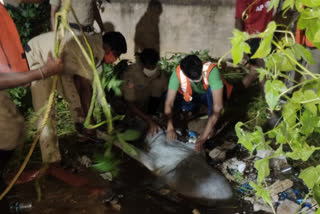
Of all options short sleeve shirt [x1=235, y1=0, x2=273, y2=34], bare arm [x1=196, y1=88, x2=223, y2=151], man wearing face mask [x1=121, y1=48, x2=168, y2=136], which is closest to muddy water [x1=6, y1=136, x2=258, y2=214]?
man wearing face mask [x1=121, y1=48, x2=168, y2=136]

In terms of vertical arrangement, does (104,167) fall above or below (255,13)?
below

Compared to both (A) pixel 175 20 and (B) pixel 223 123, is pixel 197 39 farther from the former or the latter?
(B) pixel 223 123

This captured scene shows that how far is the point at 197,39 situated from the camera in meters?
5.89

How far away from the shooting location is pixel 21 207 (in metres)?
2.98

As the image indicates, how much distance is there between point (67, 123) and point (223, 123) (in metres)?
2.56

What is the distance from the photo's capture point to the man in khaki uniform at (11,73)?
6.88 feet

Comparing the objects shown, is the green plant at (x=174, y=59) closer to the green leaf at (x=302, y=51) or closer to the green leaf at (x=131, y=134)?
the green leaf at (x=131, y=134)

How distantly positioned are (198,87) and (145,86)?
2.78ft

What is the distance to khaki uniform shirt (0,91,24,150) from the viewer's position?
7.35 feet

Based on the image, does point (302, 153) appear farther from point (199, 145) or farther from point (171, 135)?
point (171, 135)

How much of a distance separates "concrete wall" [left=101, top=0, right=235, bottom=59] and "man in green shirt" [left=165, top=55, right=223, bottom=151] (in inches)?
89.4

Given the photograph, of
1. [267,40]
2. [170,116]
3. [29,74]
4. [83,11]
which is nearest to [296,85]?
[267,40]

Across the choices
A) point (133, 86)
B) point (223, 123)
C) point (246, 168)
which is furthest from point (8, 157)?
point (223, 123)

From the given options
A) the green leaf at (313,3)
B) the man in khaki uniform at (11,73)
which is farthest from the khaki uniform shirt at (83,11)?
the green leaf at (313,3)
